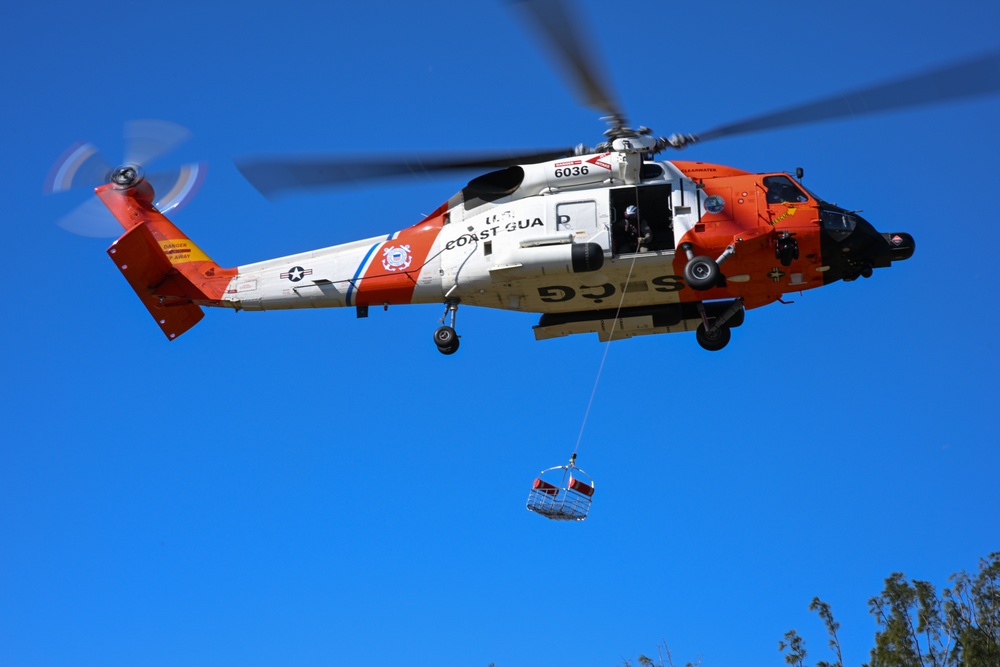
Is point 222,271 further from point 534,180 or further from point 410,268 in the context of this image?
point 534,180

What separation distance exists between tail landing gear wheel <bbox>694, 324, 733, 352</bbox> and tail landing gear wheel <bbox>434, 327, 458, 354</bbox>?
394 centimetres

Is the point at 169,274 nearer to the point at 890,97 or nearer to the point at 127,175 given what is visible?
the point at 127,175

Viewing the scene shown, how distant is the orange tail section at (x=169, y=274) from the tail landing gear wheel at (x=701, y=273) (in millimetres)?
8072

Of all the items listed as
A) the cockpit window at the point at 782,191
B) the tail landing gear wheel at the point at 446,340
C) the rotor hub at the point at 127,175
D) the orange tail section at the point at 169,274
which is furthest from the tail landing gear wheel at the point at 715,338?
the rotor hub at the point at 127,175

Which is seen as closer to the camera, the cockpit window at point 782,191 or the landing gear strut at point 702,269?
the landing gear strut at point 702,269

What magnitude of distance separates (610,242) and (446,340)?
3132 millimetres

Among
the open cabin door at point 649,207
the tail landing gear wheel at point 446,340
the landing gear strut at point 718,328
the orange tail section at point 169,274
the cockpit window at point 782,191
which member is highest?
the cockpit window at point 782,191

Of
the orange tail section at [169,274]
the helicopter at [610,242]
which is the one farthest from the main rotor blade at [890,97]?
the orange tail section at [169,274]

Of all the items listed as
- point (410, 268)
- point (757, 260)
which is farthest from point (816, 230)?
point (410, 268)

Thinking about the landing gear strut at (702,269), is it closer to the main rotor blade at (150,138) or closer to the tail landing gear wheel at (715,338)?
the tail landing gear wheel at (715,338)

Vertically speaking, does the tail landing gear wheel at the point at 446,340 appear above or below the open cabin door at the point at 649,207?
below

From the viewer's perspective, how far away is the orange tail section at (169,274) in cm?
2264

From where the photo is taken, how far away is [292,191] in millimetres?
19547

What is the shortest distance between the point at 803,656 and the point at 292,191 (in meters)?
18.2
